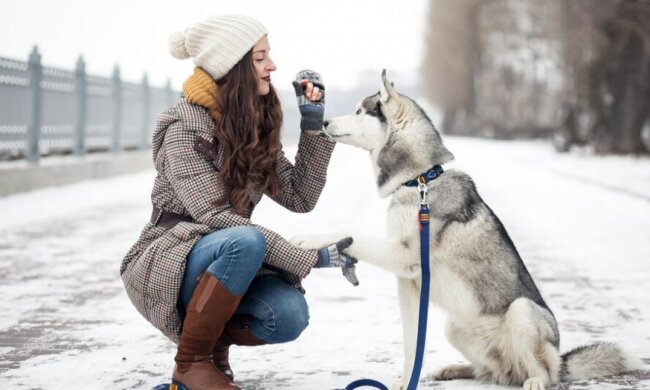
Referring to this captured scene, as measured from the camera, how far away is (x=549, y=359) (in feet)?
12.2

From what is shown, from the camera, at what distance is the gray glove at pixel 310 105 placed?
386 centimetres

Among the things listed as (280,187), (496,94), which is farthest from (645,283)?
(496,94)

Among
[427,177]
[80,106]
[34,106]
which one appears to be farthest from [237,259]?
[80,106]

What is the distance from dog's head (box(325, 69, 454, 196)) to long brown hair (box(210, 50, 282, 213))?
1.73 feet

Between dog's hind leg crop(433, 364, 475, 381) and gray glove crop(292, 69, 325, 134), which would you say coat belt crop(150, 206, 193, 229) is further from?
dog's hind leg crop(433, 364, 475, 381)

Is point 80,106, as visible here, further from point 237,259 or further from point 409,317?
point 237,259

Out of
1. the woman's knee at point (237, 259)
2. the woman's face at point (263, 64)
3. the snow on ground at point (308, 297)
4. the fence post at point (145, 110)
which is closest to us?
the woman's knee at point (237, 259)

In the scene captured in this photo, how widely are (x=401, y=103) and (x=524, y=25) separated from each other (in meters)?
49.0

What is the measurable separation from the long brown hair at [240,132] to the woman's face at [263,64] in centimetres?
3

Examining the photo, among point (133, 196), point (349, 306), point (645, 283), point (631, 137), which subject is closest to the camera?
point (349, 306)

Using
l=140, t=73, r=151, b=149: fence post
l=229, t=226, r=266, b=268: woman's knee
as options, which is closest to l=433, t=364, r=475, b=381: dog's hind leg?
l=229, t=226, r=266, b=268: woman's knee

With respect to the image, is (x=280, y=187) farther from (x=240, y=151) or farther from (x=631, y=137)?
(x=631, y=137)

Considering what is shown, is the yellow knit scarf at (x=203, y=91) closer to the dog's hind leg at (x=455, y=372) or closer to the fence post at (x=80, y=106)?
the dog's hind leg at (x=455, y=372)

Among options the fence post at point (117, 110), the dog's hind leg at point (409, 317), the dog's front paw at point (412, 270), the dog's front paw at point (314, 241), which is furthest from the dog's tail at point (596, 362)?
the fence post at point (117, 110)
